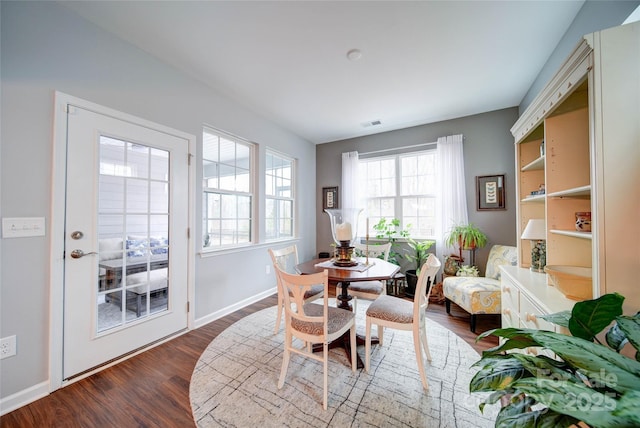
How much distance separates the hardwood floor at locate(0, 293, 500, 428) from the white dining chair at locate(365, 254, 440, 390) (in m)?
0.90

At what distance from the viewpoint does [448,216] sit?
139 inches

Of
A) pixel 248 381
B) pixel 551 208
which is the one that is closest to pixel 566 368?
pixel 551 208

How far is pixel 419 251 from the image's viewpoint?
3578 millimetres

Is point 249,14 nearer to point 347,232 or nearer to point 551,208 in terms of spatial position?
point 347,232

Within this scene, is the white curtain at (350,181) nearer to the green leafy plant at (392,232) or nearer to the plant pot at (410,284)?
the green leafy plant at (392,232)

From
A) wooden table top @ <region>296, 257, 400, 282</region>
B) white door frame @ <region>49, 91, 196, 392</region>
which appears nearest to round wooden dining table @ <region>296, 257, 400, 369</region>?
wooden table top @ <region>296, 257, 400, 282</region>

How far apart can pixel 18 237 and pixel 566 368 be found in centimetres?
285

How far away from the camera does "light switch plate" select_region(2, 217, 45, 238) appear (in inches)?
58.5

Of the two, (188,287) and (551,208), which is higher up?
(551,208)

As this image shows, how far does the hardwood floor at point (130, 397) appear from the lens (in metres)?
1.41

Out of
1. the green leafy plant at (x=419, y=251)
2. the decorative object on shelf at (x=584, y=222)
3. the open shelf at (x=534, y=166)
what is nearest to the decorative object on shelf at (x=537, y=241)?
the decorative object on shelf at (x=584, y=222)

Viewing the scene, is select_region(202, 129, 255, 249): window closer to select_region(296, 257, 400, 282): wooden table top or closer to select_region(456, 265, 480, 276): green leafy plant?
select_region(296, 257, 400, 282): wooden table top

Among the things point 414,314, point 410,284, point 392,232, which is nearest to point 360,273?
point 414,314

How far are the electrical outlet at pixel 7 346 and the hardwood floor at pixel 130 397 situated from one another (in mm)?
355
